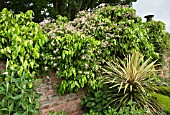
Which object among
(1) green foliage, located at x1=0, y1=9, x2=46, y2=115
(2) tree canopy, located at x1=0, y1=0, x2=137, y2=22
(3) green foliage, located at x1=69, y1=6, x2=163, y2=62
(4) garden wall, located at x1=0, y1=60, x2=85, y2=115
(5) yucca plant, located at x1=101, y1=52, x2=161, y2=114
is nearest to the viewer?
(1) green foliage, located at x1=0, y1=9, x2=46, y2=115

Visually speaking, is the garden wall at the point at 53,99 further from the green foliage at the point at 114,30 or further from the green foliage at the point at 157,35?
the green foliage at the point at 157,35

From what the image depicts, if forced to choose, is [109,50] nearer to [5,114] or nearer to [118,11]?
[118,11]

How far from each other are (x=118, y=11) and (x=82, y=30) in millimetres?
874

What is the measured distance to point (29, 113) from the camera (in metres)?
2.85

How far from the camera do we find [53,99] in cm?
335

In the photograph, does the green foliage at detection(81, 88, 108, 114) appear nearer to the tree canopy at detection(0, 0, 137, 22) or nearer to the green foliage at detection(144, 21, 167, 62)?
the green foliage at detection(144, 21, 167, 62)

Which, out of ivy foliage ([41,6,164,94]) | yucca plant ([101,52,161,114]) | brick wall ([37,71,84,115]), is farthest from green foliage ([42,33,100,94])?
yucca plant ([101,52,161,114])

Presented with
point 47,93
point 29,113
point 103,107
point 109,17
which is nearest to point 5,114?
point 29,113

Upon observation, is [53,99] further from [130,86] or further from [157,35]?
[157,35]

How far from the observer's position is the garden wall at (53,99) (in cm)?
322

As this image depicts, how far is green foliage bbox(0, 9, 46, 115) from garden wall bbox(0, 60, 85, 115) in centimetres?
25

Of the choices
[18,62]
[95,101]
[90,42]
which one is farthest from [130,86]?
[18,62]

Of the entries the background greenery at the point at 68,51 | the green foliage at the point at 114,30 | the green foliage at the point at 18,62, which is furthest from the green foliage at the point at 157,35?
the green foliage at the point at 18,62

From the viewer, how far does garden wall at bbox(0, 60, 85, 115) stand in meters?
3.22
